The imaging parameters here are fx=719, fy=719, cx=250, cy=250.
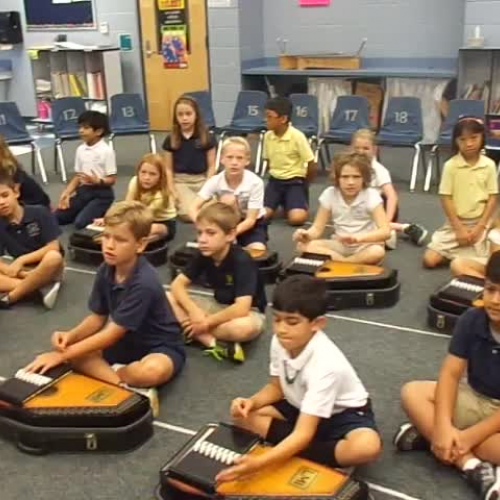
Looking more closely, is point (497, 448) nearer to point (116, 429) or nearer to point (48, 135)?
point (116, 429)

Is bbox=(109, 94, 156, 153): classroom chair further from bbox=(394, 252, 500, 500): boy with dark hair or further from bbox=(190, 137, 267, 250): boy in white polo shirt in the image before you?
bbox=(394, 252, 500, 500): boy with dark hair

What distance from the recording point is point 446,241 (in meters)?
3.91

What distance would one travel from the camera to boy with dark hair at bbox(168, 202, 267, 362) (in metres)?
2.84

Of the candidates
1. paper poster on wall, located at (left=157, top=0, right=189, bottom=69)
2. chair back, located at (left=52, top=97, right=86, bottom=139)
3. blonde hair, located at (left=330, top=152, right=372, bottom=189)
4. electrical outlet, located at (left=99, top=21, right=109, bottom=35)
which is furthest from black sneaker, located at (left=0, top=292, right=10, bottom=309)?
electrical outlet, located at (left=99, top=21, right=109, bottom=35)

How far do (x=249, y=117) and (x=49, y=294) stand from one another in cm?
329

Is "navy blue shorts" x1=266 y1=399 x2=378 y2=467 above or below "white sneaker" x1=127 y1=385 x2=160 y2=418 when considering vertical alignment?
above

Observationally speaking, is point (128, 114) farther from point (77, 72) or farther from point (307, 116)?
point (77, 72)

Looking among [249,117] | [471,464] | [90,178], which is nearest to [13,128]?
[90,178]

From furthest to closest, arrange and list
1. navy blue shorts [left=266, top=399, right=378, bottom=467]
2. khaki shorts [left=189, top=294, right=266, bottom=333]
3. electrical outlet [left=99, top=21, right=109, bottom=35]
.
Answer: electrical outlet [left=99, top=21, right=109, bottom=35]
khaki shorts [left=189, top=294, right=266, bottom=333]
navy blue shorts [left=266, top=399, right=378, bottom=467]

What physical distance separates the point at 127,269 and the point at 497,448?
1347 millimetres

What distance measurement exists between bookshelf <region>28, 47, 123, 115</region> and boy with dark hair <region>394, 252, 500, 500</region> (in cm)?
654

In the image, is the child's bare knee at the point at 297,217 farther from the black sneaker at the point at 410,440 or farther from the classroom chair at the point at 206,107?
the black sneaker at the point at 410,440

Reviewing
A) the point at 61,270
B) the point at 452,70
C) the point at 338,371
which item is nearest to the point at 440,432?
the point at 338,371

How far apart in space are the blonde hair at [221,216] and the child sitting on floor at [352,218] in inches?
35.4
